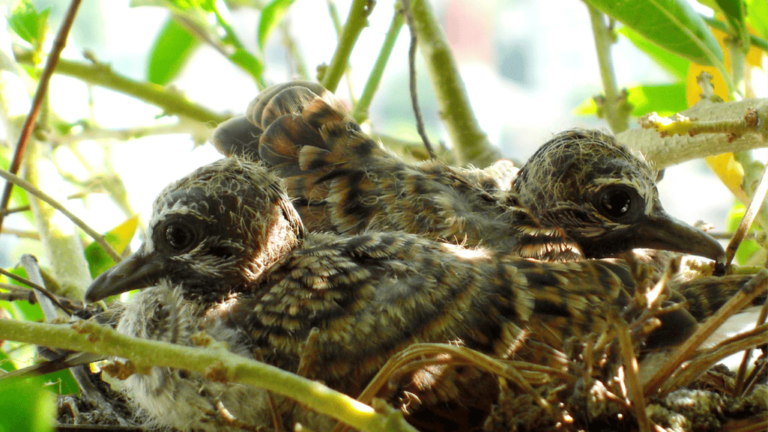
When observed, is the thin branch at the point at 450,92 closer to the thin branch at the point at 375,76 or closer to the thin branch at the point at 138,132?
the thin branch at the point at 375,76

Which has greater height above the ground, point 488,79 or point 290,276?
point 488,79

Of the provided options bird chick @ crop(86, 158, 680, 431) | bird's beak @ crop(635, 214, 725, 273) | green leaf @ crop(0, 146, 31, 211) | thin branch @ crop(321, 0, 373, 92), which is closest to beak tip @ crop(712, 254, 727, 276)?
bird's beak @ crop(635, 214, 725, 273)

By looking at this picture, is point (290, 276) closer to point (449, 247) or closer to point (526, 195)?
point (449, 247)

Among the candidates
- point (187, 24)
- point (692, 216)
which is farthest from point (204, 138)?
point (692, 216)

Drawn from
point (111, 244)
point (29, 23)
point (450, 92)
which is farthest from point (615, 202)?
point (29, 23)

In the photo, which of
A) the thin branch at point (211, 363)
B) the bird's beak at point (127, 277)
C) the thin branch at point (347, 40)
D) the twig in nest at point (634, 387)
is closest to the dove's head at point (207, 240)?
the bird's beak at point (127, 277)
